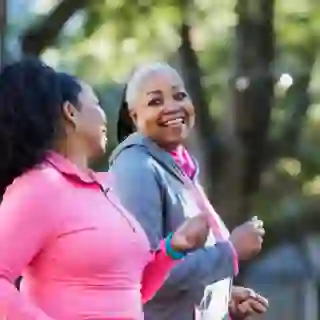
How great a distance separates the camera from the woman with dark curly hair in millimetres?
2250

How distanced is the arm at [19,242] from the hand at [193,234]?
34 cm

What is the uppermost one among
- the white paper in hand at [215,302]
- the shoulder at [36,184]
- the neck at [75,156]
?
the neck at [75,156]

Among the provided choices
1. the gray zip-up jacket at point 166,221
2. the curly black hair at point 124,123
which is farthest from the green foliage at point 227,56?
the gray zip-up jacket at point 166,221

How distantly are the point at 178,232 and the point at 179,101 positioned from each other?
0.61 metres

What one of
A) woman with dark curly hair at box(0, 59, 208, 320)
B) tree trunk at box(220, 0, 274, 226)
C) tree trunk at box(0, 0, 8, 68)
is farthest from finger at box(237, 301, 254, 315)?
Result: tree trunk at box(220, 0, 274, 226)

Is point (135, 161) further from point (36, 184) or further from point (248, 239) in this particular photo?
point (36, 184)

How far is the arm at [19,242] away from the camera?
2.21 meters

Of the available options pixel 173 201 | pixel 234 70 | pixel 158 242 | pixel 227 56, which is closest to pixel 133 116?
pixel 173 201

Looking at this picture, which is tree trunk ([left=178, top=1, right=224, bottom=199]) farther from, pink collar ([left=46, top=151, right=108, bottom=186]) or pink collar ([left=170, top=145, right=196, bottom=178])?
pink collar ([left=46, top=151, right=108, bottom=186])

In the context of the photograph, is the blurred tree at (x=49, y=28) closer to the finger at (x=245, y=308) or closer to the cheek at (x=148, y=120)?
the cheek at (x=148, y=120)

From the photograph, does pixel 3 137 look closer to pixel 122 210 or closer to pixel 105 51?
pixel 122 210

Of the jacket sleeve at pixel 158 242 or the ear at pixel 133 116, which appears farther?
the ear at pixel 133 116

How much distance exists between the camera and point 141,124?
3.03 meters

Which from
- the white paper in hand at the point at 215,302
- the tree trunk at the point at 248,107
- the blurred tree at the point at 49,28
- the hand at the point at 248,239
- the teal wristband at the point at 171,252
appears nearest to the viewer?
the teal wristband at the point at 171,252
